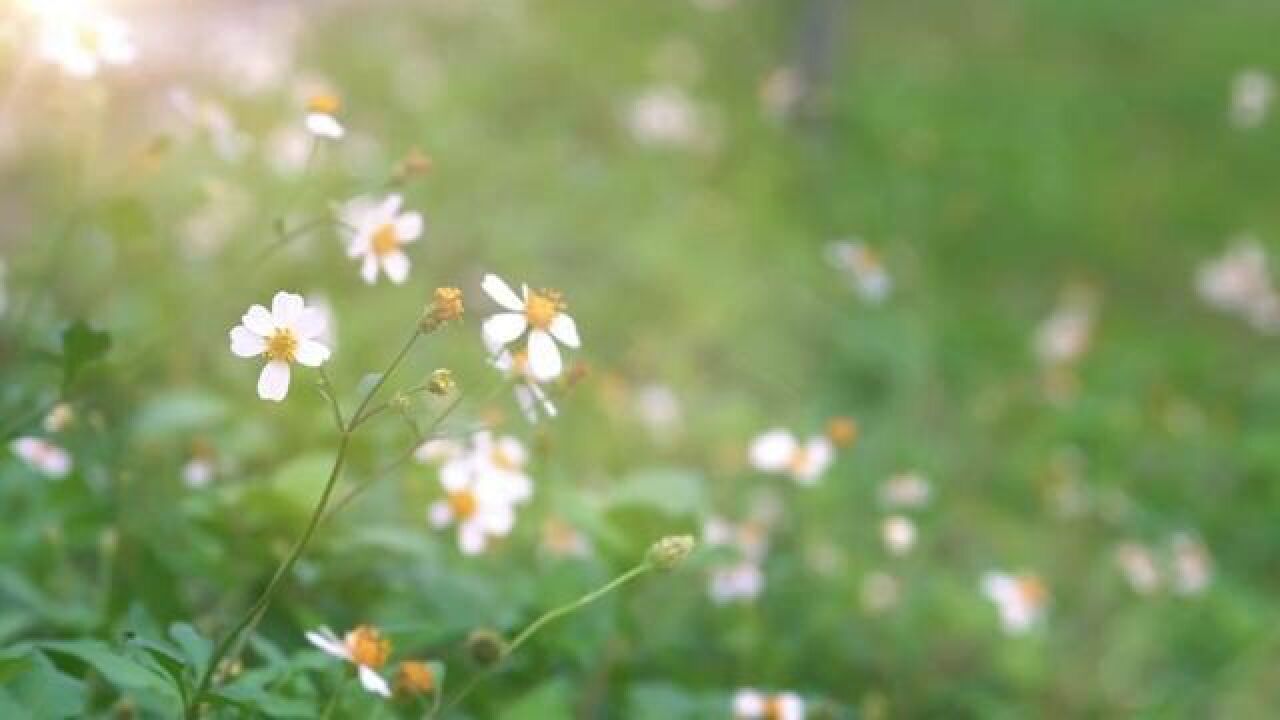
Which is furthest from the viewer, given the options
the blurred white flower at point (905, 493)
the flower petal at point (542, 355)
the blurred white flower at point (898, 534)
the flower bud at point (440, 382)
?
the blurred white flower at point (905, 493)

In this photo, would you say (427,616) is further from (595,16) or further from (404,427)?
(595,16)

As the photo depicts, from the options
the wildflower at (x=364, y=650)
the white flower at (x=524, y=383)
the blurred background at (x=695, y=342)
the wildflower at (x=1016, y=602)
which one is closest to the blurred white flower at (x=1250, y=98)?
the blurred background at (x=695, y=342)

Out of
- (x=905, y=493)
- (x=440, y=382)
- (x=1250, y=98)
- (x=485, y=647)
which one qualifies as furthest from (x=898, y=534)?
A: (x=1250, y=98)

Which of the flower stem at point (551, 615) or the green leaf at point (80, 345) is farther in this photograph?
the green leaf at point (80, 345)

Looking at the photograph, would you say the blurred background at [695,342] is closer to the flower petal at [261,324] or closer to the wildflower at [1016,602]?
the wildflower at [1016,602]

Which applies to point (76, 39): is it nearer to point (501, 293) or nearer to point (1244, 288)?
point (501, 293)

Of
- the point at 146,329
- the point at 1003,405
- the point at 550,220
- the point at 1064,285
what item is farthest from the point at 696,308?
the point at 146,329
